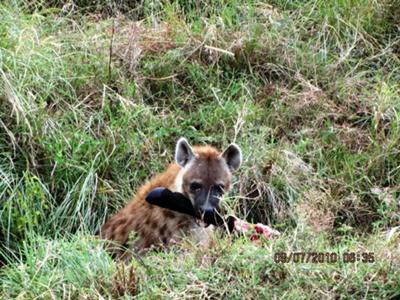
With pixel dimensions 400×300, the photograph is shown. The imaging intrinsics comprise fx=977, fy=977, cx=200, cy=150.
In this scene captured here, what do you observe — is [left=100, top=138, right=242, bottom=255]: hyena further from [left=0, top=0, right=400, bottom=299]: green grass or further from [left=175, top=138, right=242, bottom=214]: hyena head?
[left=0, top=0, right=400, bottom=299]: green grass

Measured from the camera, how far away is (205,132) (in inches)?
277

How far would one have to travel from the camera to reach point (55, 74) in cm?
680

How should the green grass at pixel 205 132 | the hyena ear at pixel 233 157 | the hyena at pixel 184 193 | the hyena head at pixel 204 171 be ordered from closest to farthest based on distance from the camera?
the green grass at pixel 205 132
the hyena at pixel 184 193
the hyena head at pixel 204 171
the hyena ear at pixel 233 157

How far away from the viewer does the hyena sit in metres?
5.88

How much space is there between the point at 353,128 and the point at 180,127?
1.25 meters

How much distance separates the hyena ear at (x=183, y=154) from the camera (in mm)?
6094

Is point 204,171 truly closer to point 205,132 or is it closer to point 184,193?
point 184,193

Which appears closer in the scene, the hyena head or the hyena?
the hyena

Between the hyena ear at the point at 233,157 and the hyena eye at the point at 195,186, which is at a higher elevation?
the hyena ear at the point at 233,157
